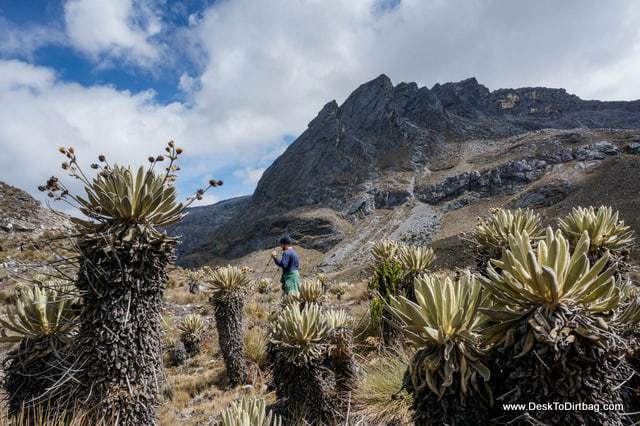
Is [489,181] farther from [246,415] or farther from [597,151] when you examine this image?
[246,415]

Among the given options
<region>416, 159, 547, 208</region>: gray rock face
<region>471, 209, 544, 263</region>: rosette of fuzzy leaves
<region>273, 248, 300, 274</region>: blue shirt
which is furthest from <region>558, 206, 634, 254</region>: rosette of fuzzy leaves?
<region>416, 159, 547, 208</region>: gray rock face

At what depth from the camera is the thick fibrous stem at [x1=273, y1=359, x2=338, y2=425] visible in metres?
3.78

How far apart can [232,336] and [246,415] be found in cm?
462

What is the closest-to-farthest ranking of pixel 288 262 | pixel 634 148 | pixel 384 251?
pixel 384 251 → pixel 288 262 → pixel 634 148

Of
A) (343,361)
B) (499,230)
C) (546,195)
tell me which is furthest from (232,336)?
(546,195)

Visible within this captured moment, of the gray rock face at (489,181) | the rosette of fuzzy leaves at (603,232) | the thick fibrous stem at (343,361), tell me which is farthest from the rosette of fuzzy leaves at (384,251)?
the gray rock face at (489,181)

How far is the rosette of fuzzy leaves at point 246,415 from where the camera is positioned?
6.72 ft

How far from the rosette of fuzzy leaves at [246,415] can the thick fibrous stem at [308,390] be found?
1496 millimetres

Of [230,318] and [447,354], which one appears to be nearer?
[447,354]

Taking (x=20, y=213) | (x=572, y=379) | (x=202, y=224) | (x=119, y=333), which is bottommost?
(x=572, y=379)

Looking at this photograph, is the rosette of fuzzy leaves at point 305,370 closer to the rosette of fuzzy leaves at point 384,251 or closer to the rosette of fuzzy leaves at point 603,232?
the rosette of fuzzy leaves at point 384,251

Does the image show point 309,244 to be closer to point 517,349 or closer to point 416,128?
point 416,128

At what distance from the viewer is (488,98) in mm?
113625

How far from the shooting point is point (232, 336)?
21.0 feet
